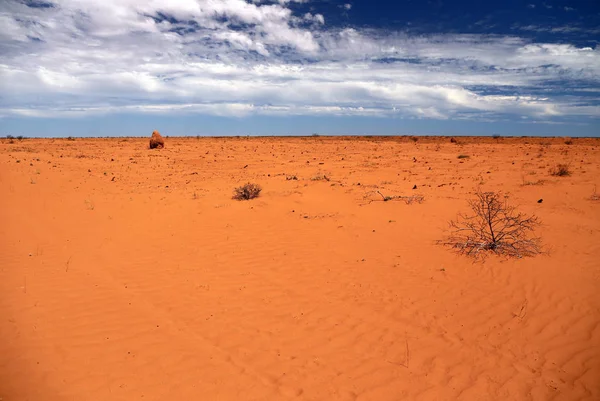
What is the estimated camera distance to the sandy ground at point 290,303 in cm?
Result: 400

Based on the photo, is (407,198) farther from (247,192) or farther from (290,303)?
(290,303)

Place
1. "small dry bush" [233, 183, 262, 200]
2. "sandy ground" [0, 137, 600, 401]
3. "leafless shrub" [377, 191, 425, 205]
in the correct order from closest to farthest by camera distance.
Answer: "sandy ground" [0, 137, 600, 401], "leafless shrub" [377, 191, 425, 205], "small dry bush" [233, 183, 262, 200]

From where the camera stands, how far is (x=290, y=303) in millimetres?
5734

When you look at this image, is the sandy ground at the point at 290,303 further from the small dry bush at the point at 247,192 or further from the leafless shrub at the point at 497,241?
the small dry bush at the point at 247,192

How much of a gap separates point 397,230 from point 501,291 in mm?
3214

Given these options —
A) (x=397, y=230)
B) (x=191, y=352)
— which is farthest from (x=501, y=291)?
(x=191, y=352)

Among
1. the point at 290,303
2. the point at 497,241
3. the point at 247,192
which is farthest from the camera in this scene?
the point at 247,192

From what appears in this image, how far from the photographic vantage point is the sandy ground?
13.1ft

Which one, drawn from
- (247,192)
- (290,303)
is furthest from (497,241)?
(247,192)

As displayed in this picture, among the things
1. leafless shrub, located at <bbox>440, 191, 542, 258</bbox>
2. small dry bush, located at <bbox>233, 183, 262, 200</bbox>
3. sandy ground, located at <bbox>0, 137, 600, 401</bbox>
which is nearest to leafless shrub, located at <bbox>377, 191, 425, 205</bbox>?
sandy ground, located at <bbox>0, 137, 600, 401</bbox>

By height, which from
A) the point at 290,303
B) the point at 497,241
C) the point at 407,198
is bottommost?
the point at 290,303

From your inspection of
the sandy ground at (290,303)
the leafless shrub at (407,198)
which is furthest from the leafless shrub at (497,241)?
the leafless shrub at (407,198)

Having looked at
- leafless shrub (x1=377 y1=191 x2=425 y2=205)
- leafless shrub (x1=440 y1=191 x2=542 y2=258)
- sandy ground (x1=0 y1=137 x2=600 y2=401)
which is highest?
leafless shrub (x1=377 y1=191 x2=425 y2=205)

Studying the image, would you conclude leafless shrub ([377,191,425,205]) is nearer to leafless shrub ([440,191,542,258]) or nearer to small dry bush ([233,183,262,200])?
leafless shrub ([440,191,542,258])
